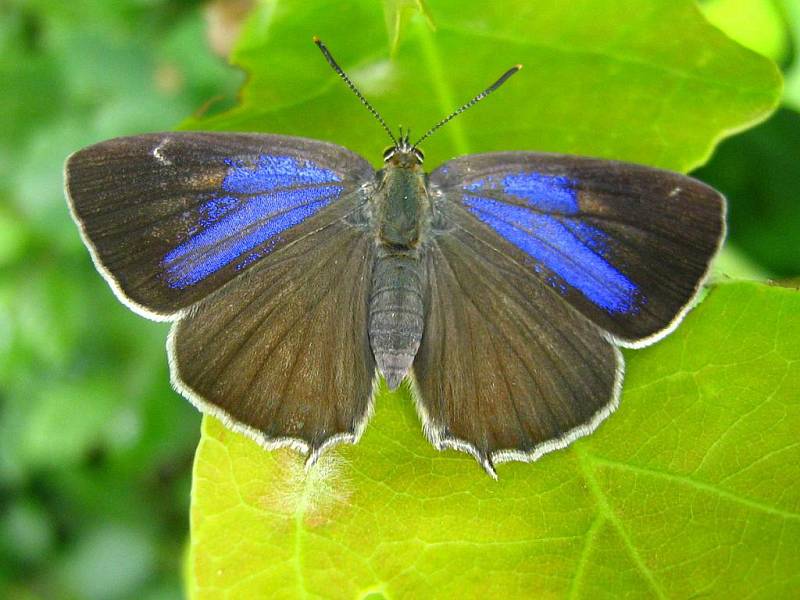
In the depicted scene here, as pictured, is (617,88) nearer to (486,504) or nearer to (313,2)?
(313,2)

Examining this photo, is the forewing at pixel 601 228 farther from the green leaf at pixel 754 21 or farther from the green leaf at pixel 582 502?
the green leaf at pixel 754 21

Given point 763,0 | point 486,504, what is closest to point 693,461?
point 486,504

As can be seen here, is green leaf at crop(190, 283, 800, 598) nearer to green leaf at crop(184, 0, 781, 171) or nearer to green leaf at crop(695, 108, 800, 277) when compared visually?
green leaf at crop(184, 0, 781, 171)

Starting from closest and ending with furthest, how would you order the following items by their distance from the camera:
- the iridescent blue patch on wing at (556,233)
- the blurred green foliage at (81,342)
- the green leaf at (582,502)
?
the green leaf at (582,502)
the iridescent blue patch on wing at (556,233)
the blurred green foliage at (81,342)

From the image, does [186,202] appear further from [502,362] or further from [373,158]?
[502,362]

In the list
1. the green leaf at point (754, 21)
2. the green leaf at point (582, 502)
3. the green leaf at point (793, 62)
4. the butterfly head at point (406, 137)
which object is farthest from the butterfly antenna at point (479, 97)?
the green leaf at point (793, 62)

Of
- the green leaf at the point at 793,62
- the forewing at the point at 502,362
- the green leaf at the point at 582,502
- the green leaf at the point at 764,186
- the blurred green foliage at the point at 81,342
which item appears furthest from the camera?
the blurred green foliage at the point at 81,342

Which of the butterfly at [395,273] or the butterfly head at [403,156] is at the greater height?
the butterfly head at [403,156]
